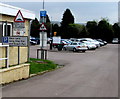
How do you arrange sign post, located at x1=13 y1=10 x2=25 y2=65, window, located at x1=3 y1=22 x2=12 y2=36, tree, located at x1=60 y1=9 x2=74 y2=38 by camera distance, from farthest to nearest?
1. tree, located at x1=60 y1=9 x2=74 y2=38
2. window, located at x1=3 y1=22 x2=12 y2=36
3. sign post, located at x1=13 y1=10 x2=25 y2=65

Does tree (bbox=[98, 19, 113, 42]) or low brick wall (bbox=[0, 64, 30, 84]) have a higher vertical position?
tree (bbox=[98, 19, 113, 42])

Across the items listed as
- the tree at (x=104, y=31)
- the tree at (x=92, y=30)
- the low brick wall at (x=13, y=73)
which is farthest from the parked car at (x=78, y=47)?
the tree at (x=92, y=30)

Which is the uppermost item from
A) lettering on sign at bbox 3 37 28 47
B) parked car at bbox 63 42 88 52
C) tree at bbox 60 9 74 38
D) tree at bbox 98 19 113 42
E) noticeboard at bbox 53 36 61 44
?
tree at bbox 60 9 74 38

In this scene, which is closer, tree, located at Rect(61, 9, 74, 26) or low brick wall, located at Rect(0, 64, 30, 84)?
low brick wall, located at Rect(0, 64, 30, 84)

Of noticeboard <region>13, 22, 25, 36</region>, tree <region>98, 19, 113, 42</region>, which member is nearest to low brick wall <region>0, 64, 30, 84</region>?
noticeboard <region>13, 22, 25, 36</region>

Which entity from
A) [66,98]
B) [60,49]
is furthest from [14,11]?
[60,49]

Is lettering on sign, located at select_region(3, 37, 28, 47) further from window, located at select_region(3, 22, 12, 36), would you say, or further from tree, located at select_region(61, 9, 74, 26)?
tree, located at select_region(61, 9, 74, 26)

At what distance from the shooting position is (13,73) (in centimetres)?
1115

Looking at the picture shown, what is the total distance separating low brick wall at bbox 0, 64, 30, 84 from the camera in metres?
10.4

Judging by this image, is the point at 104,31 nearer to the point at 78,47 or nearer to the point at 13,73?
the point at 78,47

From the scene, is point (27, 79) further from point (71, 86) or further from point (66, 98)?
point (66, 98)

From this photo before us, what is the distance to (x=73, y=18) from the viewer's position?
330 ft

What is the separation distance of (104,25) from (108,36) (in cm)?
386

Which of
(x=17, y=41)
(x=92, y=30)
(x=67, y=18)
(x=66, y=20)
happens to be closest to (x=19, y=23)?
(x=17, y=41)
